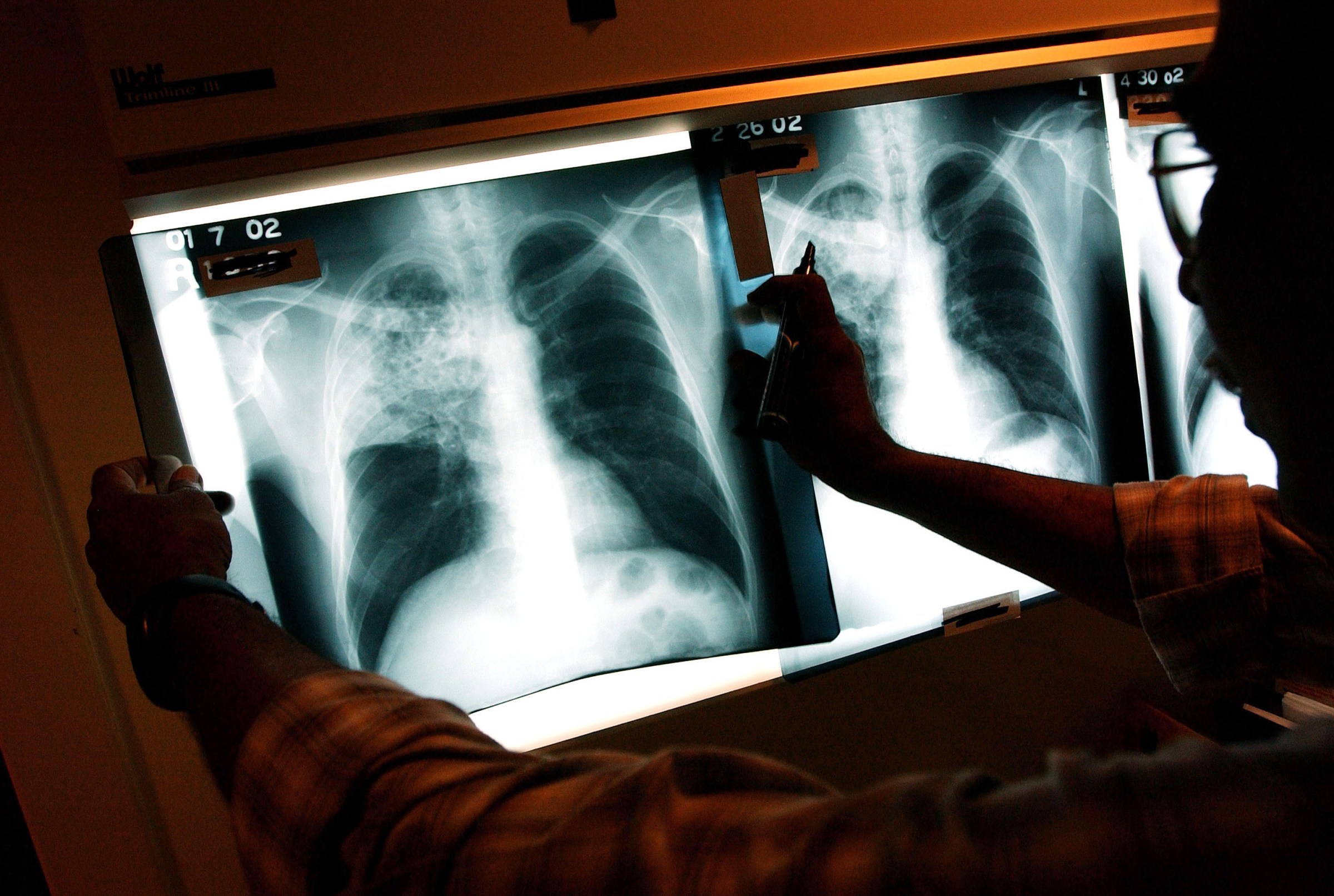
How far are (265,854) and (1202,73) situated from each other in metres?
0.92

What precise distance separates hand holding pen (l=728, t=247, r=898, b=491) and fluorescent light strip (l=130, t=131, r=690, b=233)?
235mm

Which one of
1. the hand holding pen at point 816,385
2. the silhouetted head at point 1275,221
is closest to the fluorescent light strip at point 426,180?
the hand holding pen at point 816,385

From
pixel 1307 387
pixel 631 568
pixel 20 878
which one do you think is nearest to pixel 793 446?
pixel 631 568

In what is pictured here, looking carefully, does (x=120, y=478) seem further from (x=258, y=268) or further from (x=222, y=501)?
(x=258, y=268)

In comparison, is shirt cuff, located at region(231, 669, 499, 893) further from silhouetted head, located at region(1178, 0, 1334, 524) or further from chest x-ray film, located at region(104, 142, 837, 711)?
silhouetted head, located at region(1178, 0, 1334, 524)

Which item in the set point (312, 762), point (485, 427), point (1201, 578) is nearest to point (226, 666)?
point (312, 762)

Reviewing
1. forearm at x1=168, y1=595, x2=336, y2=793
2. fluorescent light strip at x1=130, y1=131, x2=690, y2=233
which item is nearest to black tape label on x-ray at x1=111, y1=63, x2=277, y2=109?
fluorescent light strip at x1=130, y1=131, x2=690, y2=233

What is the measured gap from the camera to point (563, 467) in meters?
0.95

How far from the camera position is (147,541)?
66 centimetres

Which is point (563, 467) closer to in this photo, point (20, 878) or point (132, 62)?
point (132, 62)

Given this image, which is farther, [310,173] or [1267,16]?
[310,173]

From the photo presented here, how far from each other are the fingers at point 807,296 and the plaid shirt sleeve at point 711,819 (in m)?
0.62

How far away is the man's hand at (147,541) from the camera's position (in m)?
0.65

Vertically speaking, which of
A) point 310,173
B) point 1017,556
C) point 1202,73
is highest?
point 310,173
